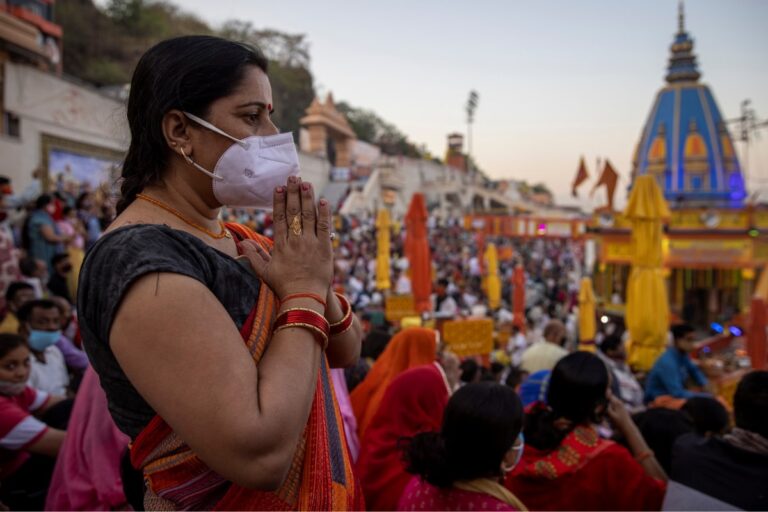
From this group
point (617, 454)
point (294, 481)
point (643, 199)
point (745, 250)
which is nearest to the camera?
point (294, 481)

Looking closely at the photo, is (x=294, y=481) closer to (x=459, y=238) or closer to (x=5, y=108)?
(x=5, y=108)

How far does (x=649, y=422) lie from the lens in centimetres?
380

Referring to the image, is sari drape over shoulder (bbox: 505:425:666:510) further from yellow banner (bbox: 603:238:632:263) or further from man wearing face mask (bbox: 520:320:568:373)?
yellow banner (bbox: 603:238:632:263)

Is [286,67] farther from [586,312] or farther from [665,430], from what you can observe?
[665,430]

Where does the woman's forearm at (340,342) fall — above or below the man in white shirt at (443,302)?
above

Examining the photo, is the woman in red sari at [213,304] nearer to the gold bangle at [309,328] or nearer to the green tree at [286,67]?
the gold bangle at [309,328]

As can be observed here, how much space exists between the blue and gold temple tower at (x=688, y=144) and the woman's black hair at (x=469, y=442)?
19387 mm

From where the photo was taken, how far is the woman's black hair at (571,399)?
8.31ft

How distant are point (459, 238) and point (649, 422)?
28997 millimetres

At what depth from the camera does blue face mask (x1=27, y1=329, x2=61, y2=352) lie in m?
4.07

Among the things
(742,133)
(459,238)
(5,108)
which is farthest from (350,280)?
(459,238)

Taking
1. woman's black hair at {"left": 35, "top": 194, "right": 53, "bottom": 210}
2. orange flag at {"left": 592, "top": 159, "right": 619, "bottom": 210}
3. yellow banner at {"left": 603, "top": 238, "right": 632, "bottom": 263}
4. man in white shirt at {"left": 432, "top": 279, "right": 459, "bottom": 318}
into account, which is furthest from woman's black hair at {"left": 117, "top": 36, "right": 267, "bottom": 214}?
orange flag at {"left": 592, "top": 159, "right": 619, "bottom": 210}

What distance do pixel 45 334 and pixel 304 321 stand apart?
3933 mm

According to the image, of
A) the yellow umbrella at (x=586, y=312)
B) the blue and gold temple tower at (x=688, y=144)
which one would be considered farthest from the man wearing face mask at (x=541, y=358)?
the blue and gold temple tower at (x=688, y=144)
